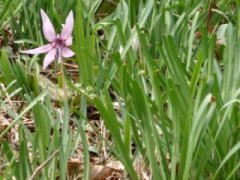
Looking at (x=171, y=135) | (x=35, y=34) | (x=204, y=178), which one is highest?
(x=35, y=34)

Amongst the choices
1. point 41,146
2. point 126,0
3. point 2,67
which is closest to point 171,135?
point 41,146

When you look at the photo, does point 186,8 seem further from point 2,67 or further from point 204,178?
point 204,178

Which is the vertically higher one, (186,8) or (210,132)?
(186,8)

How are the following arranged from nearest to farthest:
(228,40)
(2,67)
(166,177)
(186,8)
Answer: (166,177), (228,40), (2,67), (186,8)

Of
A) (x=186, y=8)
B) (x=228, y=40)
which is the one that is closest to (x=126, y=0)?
(x=186, y=8)

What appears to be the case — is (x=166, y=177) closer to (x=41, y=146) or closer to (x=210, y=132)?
(x=210, y=132)

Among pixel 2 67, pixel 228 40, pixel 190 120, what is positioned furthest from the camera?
pixel 2 67

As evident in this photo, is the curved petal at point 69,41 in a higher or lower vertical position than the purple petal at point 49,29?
lower

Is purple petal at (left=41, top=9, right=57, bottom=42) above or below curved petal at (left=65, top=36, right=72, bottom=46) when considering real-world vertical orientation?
above

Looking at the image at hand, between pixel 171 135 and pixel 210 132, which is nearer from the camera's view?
pixel 210 132
